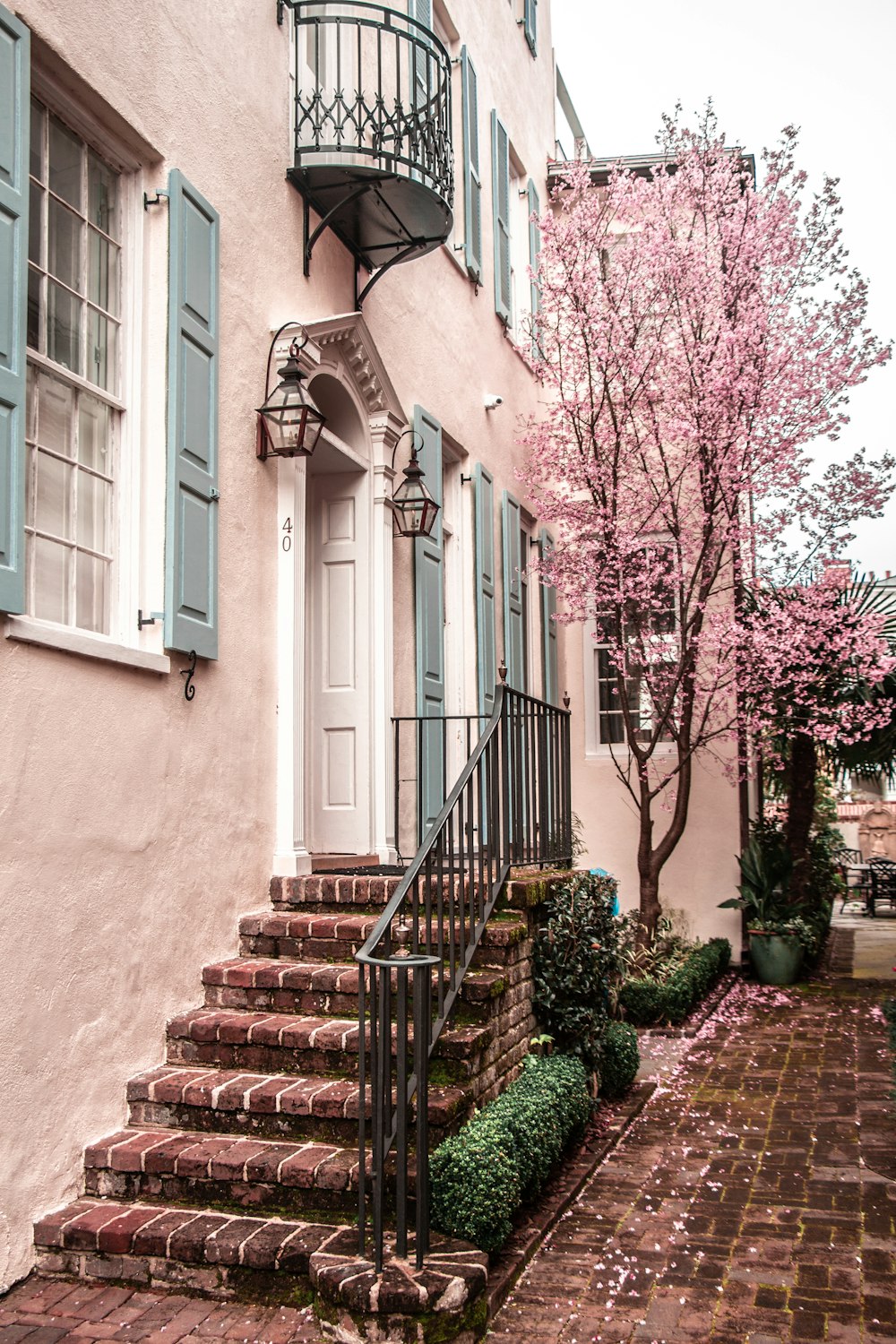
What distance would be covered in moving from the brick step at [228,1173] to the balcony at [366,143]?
4.52m

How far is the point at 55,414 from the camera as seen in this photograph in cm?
459

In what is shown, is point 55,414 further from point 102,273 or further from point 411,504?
point 411,504

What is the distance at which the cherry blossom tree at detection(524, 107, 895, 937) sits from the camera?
400 inches

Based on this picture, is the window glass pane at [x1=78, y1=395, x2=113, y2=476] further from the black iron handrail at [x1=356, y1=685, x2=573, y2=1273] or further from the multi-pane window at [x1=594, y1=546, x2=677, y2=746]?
the multi-pane window at [x1=594, y1=546, x2=677, y2=746]

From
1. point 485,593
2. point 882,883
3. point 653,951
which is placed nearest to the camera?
point 485,593

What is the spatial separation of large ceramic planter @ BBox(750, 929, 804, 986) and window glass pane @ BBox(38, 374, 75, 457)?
27.1ft

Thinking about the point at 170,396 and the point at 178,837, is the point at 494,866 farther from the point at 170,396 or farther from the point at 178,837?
the point at 170,396

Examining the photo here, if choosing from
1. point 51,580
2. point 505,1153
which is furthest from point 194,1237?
point 51,580

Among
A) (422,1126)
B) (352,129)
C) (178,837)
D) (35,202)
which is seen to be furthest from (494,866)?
(352,129)

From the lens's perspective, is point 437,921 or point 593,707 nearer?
point 437,921

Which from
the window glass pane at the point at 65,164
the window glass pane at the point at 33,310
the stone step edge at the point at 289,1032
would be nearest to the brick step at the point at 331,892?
the stone step edge at the point at 289,1032

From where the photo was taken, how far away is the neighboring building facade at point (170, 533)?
13.4 ft

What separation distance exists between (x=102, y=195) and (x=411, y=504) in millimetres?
3007

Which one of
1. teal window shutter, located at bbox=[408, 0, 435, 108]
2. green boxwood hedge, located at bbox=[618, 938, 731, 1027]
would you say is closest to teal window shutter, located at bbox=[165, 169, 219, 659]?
teal window shutter, located at bbox=[408, 0, 435, 108]
